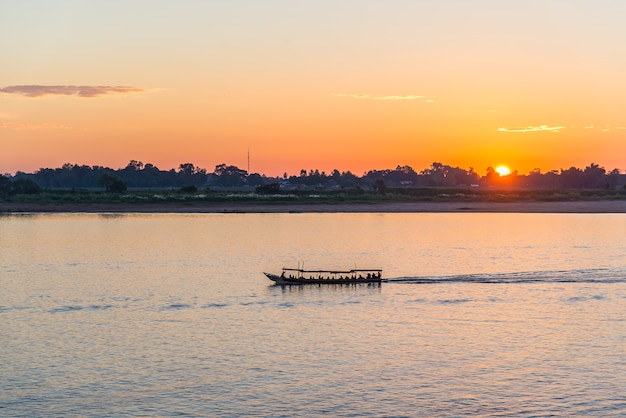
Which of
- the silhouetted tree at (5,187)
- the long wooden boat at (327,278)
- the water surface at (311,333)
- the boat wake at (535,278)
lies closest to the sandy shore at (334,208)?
the silhouetted tree at (5,187)

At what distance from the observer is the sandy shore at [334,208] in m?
Result: 155

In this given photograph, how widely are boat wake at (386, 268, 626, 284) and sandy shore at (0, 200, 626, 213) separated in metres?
90.5

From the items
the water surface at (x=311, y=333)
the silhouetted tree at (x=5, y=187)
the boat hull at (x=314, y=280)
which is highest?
the silhouetted tree at (x=5, y=187)

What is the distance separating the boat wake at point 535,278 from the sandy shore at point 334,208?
3562 inches

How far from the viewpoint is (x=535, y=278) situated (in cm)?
6481

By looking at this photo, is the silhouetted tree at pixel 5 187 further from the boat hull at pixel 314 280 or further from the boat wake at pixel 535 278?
the boat wake at pixel 535 278

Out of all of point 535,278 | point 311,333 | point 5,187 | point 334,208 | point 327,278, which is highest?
point 5,187

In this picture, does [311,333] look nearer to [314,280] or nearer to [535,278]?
[314,280]

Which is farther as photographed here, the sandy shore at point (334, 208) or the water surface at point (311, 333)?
the sandy shore at point (334, 208)

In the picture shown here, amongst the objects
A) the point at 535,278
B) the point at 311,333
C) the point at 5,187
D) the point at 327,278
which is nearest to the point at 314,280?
the point at 327,278

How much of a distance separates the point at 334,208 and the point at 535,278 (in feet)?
325

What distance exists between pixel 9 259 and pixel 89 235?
89.7ft

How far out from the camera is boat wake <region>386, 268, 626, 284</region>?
6319 cm

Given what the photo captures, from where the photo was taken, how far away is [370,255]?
82250 millimetres
